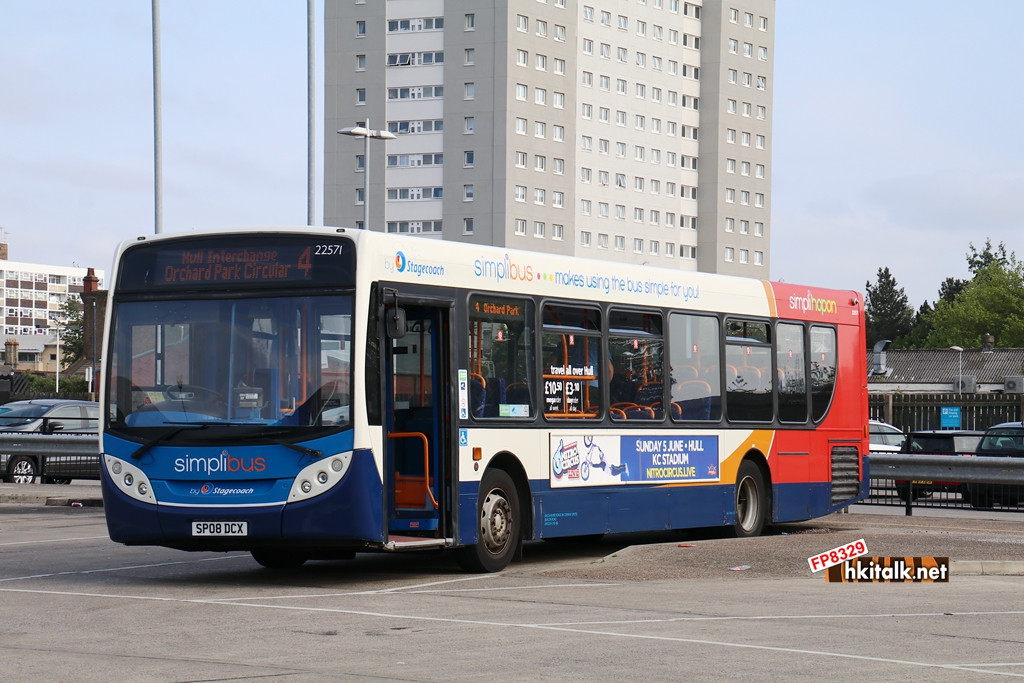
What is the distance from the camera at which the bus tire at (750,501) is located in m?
19.5

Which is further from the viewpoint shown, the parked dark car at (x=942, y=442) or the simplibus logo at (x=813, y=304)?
the parked dark car at (x=942, y=442)

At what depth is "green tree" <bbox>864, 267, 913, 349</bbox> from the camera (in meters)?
166

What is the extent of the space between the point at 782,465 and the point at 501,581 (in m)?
7.01

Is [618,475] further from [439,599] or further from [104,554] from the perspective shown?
[104,554]

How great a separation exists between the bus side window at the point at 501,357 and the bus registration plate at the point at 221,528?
2.43 m

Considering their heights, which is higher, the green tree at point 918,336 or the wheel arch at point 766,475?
the green tree at point 918,336

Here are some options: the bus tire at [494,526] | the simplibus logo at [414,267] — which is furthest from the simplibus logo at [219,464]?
the bus tire at [494,526]

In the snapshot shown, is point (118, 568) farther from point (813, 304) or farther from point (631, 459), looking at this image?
point (813, 304)

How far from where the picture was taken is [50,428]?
33.8 m

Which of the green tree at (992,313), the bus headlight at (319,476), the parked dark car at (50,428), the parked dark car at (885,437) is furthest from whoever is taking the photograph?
the green tree at (992,313)

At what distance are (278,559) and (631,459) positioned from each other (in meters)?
3.93

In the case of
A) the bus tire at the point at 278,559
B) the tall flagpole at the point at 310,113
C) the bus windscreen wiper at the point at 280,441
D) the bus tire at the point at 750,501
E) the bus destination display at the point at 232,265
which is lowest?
the bus tire at the point at 278,559

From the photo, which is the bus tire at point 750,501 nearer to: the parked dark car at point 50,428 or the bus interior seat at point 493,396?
the bus interior seat at point 493,396

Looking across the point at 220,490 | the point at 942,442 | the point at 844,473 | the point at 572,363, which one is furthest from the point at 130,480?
the point at 942,442
